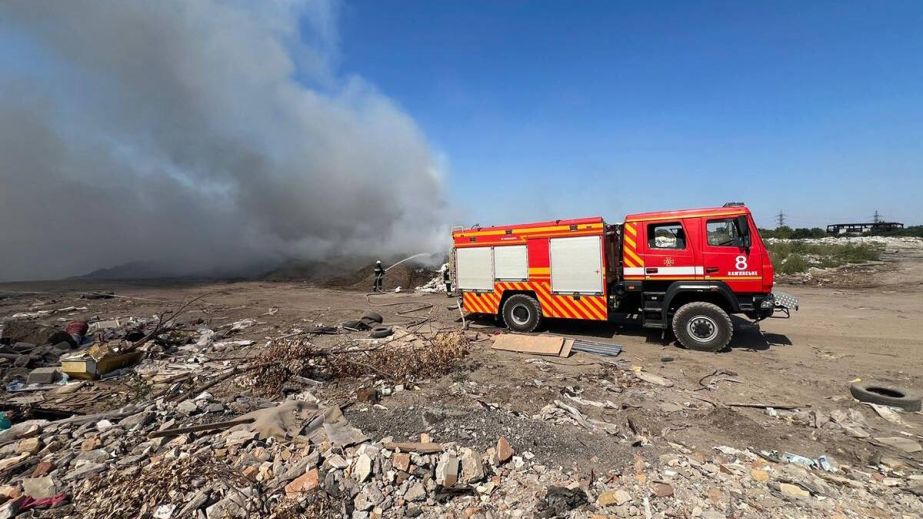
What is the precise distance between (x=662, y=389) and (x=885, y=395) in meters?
2.57

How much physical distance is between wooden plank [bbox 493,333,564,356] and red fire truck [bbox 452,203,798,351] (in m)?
1.27

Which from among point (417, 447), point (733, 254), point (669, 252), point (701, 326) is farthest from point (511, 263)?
point (417, 447)

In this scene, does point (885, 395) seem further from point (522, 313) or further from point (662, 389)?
point (522, 313)

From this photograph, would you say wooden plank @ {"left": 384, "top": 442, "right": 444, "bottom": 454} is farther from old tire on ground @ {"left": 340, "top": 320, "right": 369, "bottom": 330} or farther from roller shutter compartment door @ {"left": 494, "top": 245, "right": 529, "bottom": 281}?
old tire on ground @ {"left": 340, "top": 320, "right": 369, "bottom": 330}

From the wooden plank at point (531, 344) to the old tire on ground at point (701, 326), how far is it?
2.21m

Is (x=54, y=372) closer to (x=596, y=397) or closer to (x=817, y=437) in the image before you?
(x=596, y=397)

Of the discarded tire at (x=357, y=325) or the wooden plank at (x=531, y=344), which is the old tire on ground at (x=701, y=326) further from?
the discarded tire at (x=357, y=325)

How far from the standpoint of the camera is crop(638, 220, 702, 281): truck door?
23.5ft

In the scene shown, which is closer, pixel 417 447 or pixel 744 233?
pixel 417 447

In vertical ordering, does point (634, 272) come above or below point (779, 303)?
above

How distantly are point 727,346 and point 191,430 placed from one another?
829 cm

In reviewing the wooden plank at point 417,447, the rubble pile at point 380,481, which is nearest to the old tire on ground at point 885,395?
the rubble pile at point 380,481

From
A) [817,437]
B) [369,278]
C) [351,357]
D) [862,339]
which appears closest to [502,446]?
[817,437]

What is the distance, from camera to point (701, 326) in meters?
7.07
